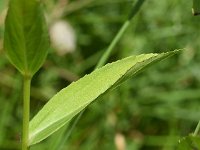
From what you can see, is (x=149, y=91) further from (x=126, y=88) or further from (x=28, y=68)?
(x=28, y=68)

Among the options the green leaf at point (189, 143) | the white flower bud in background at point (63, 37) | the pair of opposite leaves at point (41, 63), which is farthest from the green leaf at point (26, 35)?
the white flower bud in background at point (63, 37)

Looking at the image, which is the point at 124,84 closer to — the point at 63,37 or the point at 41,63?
the point at 63,37

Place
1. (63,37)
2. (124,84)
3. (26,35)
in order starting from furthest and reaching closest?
1. (63,37)
2. (124,84)
3. (26,35)

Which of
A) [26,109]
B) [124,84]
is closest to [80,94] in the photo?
[26,109]

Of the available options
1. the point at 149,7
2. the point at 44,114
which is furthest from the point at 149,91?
the point at 44,114

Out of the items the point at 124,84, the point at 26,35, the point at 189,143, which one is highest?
the point at 26,35

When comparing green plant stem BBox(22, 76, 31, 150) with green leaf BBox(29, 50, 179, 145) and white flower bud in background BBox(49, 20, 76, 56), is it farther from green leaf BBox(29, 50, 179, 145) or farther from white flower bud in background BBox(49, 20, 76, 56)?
white flower bud in background BBox(49, 20, 76, 56)

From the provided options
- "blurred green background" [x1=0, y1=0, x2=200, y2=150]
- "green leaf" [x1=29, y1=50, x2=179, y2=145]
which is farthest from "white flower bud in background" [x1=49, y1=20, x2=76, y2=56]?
"green leaf" [x1=29, y1=50, x2=179, y2=145]
